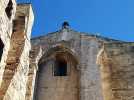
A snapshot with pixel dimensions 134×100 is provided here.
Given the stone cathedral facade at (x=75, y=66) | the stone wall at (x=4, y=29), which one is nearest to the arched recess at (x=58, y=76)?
the stone cathedral facade at (x=75, y=66)

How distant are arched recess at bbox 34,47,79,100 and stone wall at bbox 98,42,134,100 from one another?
40.0 inches

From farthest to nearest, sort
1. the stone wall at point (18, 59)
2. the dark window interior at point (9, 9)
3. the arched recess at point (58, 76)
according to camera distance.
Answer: the arched recess at point (58, 76)
the dark window interior at point (9, 9)
the stone wall at point (18, 59)

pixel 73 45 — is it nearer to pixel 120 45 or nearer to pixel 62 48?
pixel 62 48

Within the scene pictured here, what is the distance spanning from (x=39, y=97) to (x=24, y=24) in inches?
130

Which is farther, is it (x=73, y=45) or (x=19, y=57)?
(x=73, y=45)

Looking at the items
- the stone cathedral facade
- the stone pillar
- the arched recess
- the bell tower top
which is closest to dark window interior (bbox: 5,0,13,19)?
the stone cathedral facade

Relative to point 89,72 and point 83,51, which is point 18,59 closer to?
point 89,72

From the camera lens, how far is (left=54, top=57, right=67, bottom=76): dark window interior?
11.4 m

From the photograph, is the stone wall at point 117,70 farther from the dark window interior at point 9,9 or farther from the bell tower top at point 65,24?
the dark window interior at point 9,9

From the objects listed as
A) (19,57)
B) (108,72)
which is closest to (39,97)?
(108,72)

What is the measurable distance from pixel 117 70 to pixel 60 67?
2085 mm

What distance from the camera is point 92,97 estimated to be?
10.2 metres

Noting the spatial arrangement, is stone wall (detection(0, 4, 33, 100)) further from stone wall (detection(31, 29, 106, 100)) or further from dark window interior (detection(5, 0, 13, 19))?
stone wall (detection(31, 29, 106, 100))

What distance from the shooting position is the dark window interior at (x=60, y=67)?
1139 cm
